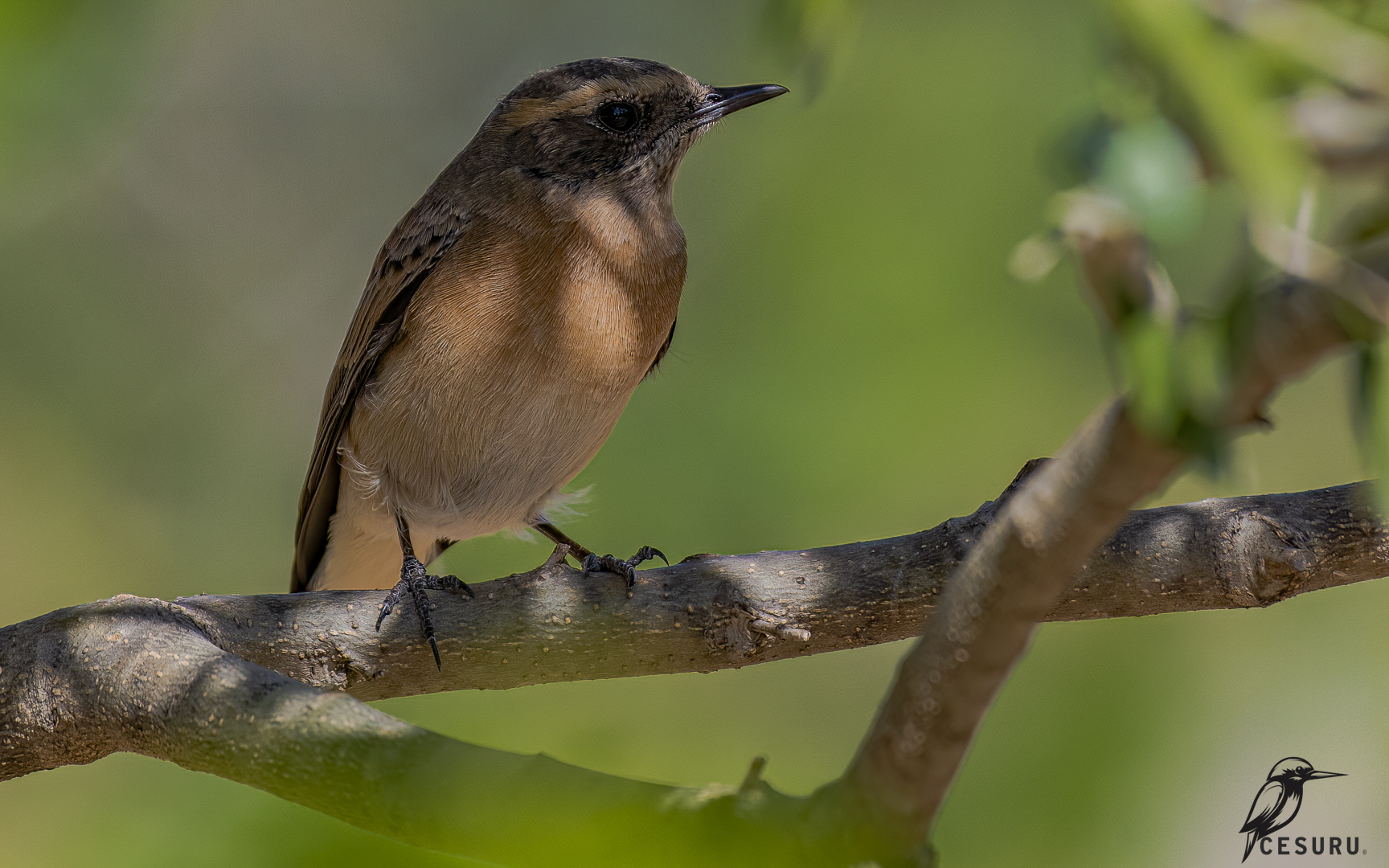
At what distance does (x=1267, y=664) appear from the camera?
5430 millimetres

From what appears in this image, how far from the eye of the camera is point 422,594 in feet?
12.2

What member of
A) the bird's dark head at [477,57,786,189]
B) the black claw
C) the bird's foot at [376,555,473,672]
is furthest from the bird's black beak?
the bird's foot at [376,555,473,672]

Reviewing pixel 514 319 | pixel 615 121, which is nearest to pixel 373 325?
pixel 514 319

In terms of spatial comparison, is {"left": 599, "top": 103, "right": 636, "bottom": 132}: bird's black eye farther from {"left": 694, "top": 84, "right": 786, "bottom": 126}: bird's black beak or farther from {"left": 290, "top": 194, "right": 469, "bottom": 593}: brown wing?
{"left": 290, "top": 194, "right": 469, "bottom": 593}: brown wing

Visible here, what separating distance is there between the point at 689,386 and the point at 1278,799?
3716 mm

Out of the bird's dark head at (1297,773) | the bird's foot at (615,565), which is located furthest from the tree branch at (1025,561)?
the bird's dark head at (1297,773)

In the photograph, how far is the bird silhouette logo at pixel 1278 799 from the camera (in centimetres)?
427

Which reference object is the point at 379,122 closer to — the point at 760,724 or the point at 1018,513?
the point at 760,724

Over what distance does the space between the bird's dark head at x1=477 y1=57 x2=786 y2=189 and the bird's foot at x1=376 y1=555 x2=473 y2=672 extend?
6.47ft

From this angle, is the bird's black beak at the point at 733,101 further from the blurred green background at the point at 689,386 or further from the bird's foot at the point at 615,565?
the bird's foot at the point at 615,565

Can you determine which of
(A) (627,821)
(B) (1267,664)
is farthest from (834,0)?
(B) (1267,664)

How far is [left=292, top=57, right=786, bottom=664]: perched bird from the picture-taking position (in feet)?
14.6

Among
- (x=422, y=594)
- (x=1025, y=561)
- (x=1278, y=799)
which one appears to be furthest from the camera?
(x=1278, y=799)

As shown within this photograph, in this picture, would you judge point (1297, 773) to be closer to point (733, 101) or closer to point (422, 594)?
point (422, 594)
